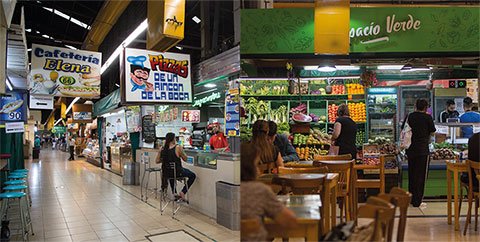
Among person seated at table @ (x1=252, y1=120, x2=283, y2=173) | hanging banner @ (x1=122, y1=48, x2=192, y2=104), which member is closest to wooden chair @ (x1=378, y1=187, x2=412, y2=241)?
person seated at table @ (x1=252, y1=120, x2=283, y2=173)

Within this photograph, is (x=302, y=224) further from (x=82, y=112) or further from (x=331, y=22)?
(x=82, y=112)

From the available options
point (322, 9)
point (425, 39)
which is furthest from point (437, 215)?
point (322, 9)

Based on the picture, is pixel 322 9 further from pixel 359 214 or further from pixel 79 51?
pixel 359 214

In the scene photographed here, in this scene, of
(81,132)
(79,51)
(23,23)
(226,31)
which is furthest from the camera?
(81,132)

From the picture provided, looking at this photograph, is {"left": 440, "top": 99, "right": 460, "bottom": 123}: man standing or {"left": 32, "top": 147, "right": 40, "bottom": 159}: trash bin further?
{"left": 32, "top": 147, "right": 40, "bottom": 159}: trash bin

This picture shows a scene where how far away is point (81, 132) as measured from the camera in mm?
22953

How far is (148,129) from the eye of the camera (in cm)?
906

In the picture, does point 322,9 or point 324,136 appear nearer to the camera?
point 322,9

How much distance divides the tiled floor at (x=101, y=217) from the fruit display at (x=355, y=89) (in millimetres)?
3368

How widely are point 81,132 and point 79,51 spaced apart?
2011cm

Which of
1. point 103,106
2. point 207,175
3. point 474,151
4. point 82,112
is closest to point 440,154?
point 474,151

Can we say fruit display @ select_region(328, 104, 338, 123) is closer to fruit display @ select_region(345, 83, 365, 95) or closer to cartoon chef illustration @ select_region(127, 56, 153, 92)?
fruit display @ select_region(345, 83, 365, 95)

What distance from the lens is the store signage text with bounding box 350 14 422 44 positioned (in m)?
4.86

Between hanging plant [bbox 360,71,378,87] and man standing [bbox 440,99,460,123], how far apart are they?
128 centimetres
